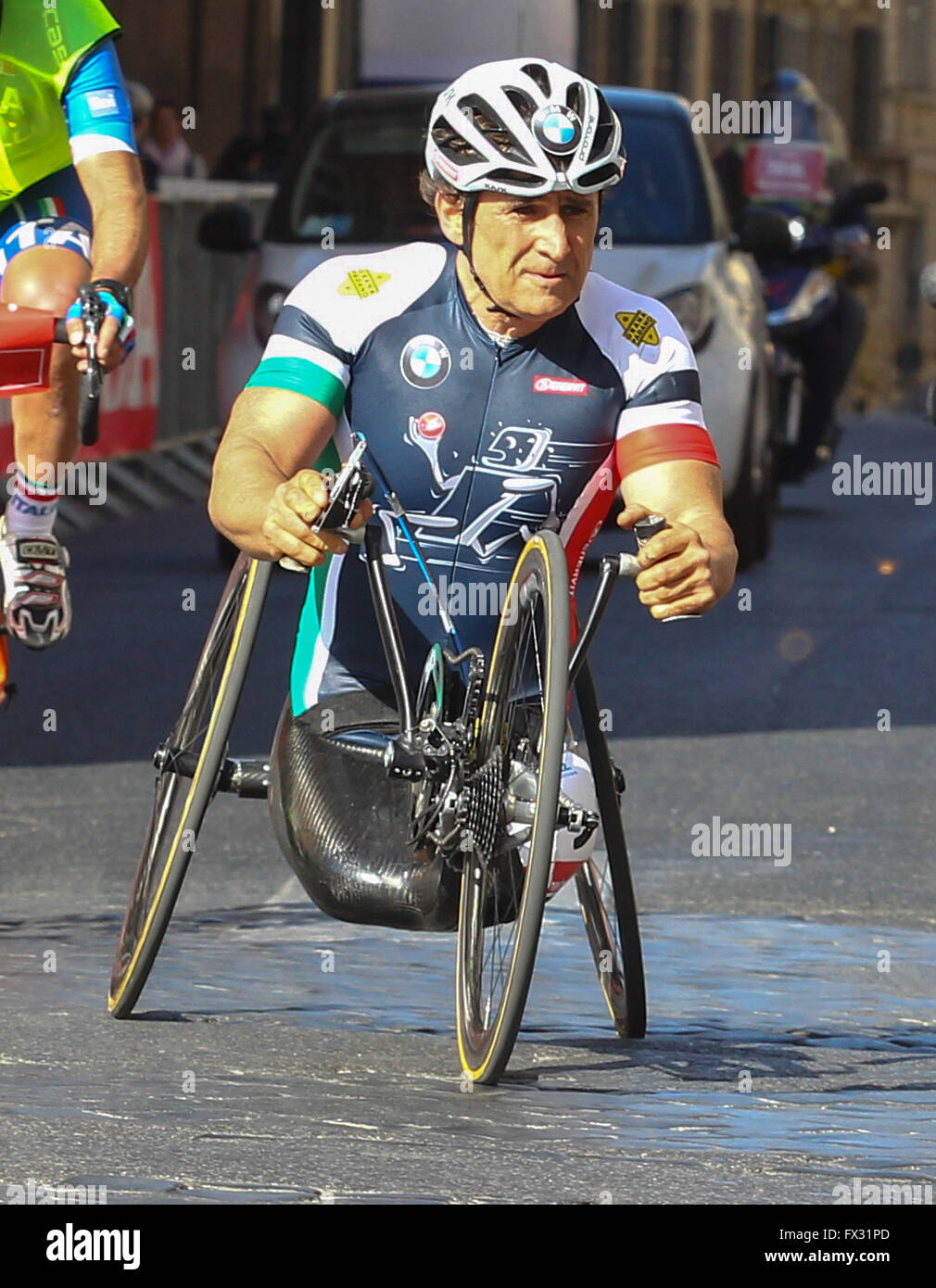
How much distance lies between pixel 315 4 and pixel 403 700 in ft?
87.1

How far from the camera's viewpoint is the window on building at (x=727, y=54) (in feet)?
195

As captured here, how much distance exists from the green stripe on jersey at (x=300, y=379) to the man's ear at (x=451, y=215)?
327 mm

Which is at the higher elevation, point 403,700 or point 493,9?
point 403,700

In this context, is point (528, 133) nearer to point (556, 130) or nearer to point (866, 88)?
point (556, 130)

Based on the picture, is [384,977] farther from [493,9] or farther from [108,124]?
[493,9]

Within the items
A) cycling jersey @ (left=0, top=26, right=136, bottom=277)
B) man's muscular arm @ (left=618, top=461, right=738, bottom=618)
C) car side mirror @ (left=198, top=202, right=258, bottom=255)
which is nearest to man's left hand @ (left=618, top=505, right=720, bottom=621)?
man's muscular arm @ (left=618, top=461, right=738, bottom=618)

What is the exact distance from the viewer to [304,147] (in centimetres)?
1678

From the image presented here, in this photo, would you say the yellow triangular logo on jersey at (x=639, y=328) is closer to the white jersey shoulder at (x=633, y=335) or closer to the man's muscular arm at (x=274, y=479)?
the white jersey shoulder at (x=633, y=335)

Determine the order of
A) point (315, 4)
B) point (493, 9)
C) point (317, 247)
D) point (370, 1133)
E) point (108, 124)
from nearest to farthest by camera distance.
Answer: point (370, 1133) → point (108, 124) → point (317, 247) → point (493, 9) → point (315, 4)

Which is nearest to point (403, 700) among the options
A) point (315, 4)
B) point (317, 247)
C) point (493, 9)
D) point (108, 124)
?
point (108, 124)

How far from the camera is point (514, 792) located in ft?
19.4

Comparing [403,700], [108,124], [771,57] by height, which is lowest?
[771,57]

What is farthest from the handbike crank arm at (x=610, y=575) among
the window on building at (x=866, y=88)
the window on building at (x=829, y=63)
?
the window on building at (x=829, y=63)
